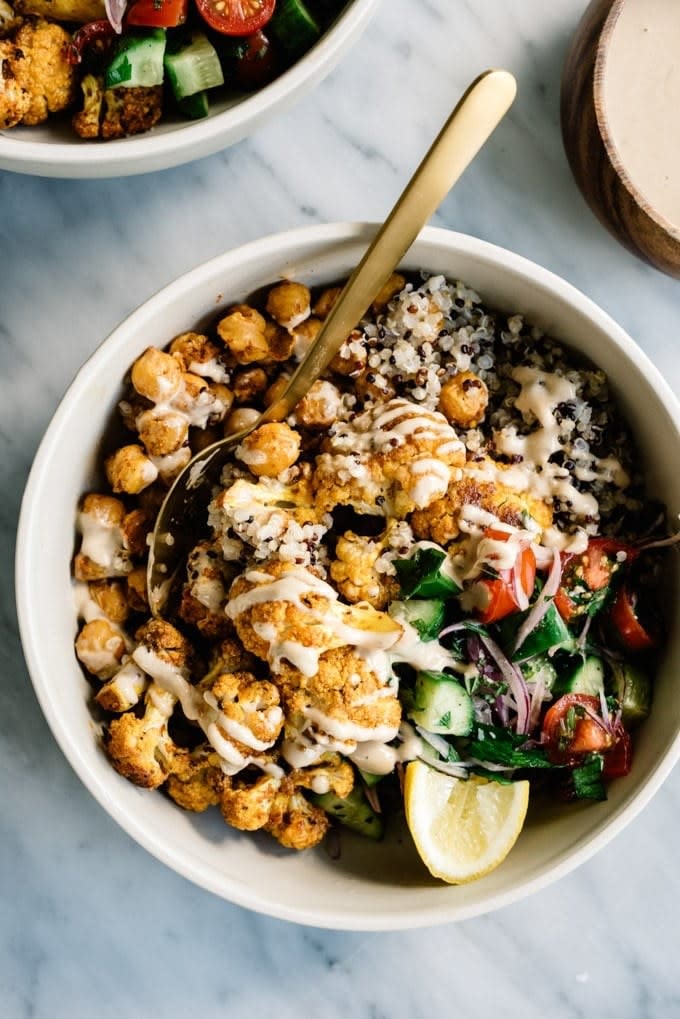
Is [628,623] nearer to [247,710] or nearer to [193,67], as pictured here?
[247,710]

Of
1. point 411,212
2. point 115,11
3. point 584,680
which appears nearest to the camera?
point 411,212

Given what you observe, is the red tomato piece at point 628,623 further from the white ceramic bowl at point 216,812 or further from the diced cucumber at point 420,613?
the diced cucumber at point 420,613

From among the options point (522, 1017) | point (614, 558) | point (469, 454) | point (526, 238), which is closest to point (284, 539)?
point (469, 454)

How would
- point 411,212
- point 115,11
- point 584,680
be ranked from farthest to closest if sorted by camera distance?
point 584,680 → point 115,11 → point 411,212

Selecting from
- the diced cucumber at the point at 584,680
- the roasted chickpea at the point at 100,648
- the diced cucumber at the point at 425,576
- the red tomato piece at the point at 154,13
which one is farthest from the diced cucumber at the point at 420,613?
the red tomato piece at the point at 154,13

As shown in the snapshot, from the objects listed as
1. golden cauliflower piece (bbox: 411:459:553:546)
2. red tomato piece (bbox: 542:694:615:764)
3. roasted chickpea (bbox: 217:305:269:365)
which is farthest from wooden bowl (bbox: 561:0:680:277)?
red tomato piece (bbox: 542:694:615:764)

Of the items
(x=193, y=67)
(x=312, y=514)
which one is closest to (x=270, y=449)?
(x=312, y=514)
